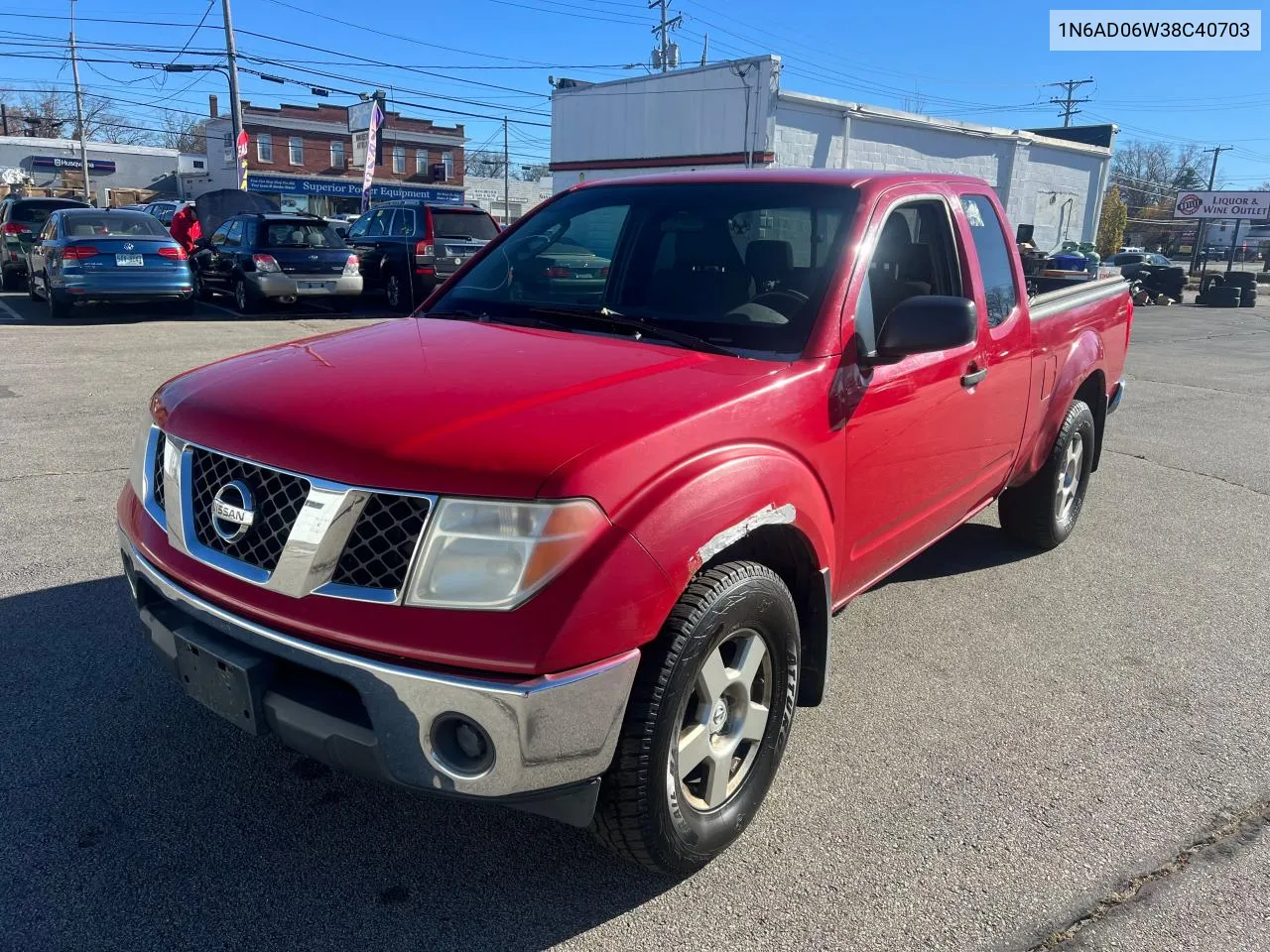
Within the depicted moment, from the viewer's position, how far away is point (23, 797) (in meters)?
2.69

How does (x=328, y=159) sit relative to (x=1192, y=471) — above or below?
above

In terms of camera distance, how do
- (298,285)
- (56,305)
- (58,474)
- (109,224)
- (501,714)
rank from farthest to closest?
(298,285) → (109,224) → (56,305) → (58,474) → (501,714)

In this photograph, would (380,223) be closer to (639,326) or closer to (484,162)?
(639,326)

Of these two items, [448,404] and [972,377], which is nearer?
[448,404]

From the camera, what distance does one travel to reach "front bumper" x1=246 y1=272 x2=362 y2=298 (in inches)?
545

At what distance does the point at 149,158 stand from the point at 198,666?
2812 inches

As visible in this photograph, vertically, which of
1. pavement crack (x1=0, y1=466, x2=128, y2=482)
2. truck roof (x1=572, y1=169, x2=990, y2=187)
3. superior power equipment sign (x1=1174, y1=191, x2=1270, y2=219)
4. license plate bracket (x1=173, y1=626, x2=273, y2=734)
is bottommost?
pavement crack (x1=0, y1=466, x2=128, y2=482)

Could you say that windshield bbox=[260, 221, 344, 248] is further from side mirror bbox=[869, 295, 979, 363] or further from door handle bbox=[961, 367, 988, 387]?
side mirror bbox=[869, 295, 979, 363]

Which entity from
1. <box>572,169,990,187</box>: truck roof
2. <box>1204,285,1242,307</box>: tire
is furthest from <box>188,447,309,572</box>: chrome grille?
<box>1204,285,1242,307</box>: tire

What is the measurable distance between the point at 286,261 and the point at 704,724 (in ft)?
43.5

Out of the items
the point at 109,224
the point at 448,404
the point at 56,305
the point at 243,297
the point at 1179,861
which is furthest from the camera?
the point at 243,297

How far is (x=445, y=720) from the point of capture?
197 cm

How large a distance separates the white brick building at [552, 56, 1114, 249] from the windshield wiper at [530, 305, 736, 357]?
15.9 meters

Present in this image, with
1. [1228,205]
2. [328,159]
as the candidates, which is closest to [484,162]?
[328,159]
